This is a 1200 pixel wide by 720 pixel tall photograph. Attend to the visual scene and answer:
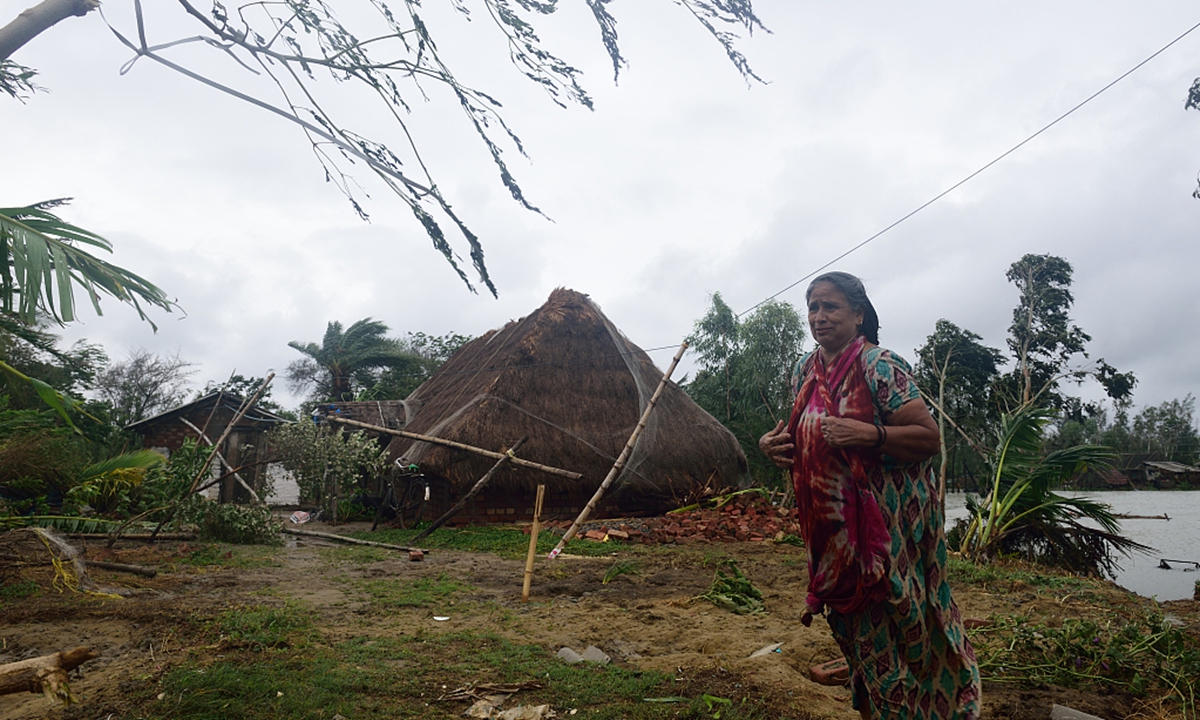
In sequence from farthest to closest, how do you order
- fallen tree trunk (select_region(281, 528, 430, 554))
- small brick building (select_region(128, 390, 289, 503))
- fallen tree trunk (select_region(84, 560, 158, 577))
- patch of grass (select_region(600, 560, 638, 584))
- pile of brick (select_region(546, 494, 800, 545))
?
small brick building (select_region(128, 390, 289, 503)) < pile of brick (select_region(546, 494, 800, 545)) < fallen tree trunk (select_region(281, 528, 430, 554)) < patch of grass (select_region(600, 560, 638, 584)) < fallen tree trunk (select_region(84, 560, 158, 577))

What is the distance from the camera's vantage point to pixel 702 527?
35.0 feet

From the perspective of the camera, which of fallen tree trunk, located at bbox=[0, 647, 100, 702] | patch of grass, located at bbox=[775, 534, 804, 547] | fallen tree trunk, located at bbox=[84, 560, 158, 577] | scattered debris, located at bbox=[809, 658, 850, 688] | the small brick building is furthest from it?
the small brick building

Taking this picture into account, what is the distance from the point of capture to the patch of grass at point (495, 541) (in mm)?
9070

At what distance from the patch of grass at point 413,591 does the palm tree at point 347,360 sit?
17450 millimetres

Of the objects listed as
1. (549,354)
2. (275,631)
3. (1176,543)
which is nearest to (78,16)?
(275,631)

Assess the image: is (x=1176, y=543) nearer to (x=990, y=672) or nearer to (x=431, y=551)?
(x=990, y=672)

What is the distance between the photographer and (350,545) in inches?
384

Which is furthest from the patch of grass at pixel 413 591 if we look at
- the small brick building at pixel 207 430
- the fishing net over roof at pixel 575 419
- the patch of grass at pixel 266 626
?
the small brick building at pixel 207 430

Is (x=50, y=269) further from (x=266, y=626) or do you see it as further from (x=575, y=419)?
(x=575, y=419)

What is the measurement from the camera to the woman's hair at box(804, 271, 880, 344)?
7.30ft

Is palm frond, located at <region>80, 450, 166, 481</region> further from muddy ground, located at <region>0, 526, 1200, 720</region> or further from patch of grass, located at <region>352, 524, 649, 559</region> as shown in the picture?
patch of grass, located at <region>352, 524, 649, 559</region>

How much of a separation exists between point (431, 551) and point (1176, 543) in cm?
1191

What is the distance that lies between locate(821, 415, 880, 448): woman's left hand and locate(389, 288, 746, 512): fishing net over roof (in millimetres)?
9393

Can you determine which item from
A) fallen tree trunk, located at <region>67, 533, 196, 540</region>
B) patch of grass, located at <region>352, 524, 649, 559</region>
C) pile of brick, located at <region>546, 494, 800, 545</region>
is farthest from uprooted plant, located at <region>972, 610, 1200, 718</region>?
fallen tree trunk, located at <region>67, 533, 196, 540</region>
